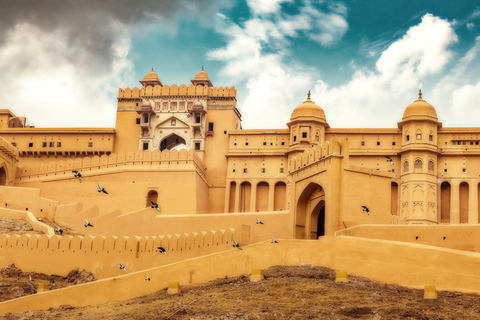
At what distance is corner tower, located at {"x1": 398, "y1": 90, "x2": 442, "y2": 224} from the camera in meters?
48.1

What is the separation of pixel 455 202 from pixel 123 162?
2047 cm

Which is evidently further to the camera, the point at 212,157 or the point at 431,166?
the point at 212,157

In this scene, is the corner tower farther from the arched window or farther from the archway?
the archway

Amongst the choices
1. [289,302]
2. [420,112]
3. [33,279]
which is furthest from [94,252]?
[420,112]

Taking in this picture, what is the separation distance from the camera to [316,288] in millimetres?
24516

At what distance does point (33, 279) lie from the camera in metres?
33.7

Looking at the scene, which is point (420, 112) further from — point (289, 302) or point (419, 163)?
point (289, 302)

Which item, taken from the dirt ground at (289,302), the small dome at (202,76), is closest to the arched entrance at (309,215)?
the dirt ground at (289,302)

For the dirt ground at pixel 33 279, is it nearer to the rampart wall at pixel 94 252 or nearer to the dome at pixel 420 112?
the rampart wall at pixel 94 252

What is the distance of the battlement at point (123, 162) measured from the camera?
156 feet

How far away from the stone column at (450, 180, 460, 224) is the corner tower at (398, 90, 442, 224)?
3.52 ft

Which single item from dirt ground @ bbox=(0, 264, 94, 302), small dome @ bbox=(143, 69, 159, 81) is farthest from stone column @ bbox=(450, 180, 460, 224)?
dirt ground @ bbox=(0, 264, 94, 302)

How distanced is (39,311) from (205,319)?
760 centimetres

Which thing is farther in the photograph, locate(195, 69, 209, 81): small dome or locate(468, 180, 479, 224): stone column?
locate(195, 69, 209, 81): small dome
